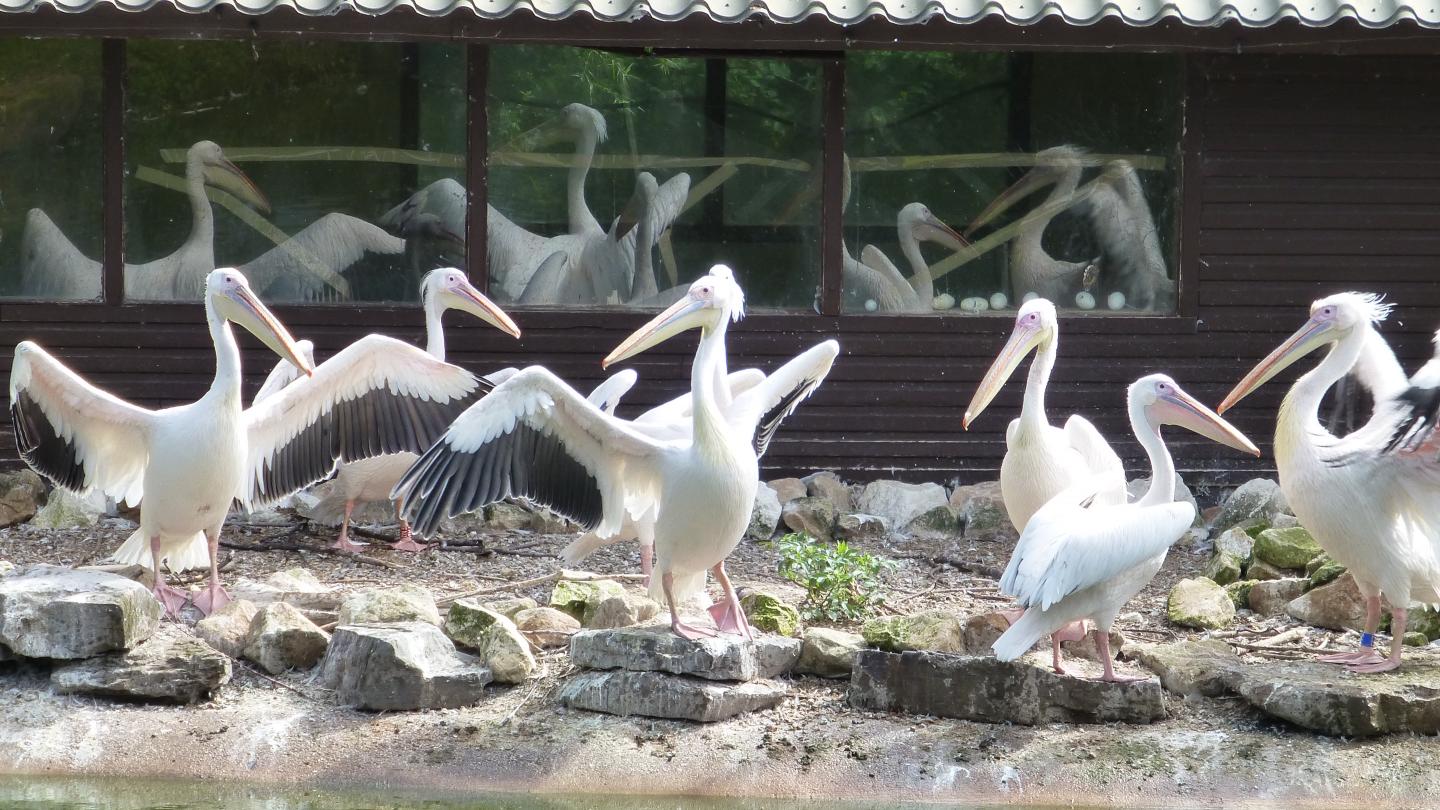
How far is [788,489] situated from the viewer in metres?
7.59

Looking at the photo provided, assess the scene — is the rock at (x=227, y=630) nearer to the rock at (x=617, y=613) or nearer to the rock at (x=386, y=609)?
the rock at (x=386, y=609)

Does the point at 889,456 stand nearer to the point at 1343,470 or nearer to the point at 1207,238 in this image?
the point at 1207,238

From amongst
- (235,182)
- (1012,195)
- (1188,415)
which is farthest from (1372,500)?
(235,182)

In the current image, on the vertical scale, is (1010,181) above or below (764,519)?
above

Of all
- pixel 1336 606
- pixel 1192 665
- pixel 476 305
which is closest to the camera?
pixel 1192 665

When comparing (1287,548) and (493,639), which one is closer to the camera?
(493,639)

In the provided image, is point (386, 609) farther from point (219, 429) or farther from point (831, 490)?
point (831, 490)

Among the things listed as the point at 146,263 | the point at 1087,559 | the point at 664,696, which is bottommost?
the point at 664,696

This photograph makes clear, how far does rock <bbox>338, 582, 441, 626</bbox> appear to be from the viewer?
5.34 m

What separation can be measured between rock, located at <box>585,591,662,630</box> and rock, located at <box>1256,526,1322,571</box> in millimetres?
2342

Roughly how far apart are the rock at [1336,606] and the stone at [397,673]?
274 centimetres

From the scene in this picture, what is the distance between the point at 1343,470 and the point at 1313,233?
9.27 feet

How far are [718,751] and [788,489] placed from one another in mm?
2943

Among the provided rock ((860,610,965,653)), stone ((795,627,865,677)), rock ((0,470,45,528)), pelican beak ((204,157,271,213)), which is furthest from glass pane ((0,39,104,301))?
rock ((860,610,965,653))
